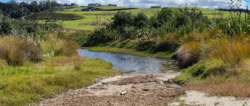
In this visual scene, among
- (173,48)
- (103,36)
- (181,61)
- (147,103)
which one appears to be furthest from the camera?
(103,36)

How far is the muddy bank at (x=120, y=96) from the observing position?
1035cm

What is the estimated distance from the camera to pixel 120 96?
11406 mm

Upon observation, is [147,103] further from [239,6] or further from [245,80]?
[239,6]

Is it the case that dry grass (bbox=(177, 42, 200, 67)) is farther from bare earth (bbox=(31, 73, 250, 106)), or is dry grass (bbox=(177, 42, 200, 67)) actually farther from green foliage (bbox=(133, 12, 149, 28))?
green foliage (bbox=(133, 12, 149, 28))

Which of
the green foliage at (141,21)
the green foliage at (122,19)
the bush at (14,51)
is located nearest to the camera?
the bush at (14,51)

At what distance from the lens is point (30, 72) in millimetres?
14211

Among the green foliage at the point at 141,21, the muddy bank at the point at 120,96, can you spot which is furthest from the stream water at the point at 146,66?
the green foliage at the point at 141,21

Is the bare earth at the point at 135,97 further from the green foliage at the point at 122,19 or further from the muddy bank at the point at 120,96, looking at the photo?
the green foliage at the point at 122,19

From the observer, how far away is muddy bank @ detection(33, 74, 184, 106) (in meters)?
10.4

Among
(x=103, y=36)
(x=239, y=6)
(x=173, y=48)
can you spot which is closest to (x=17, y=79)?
(x=239, y=6)

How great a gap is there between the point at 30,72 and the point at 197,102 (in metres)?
8.45

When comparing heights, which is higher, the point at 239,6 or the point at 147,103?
the point at 239,6

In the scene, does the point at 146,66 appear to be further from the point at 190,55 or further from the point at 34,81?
the point at 34,81

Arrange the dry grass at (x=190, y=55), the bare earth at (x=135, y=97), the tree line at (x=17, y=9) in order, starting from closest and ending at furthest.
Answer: the bare earth at (x=135, y=97)
the dry grass at (x=190, y=55)
the tree line at (x=17, y=9)
